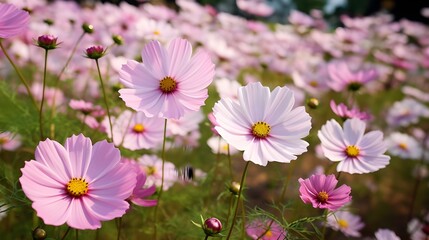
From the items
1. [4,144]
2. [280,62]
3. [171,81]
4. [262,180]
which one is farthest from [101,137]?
[280,62]

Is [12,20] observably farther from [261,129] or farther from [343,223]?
[343,223]

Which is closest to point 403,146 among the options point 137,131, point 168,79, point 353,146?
point 353,146

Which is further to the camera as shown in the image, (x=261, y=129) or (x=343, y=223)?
(x=343, y=223)

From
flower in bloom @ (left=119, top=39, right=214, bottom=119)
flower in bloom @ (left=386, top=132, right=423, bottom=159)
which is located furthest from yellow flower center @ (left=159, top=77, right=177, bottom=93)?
flower in bloom @ (left=386, top=132, right=423, bottom=159)

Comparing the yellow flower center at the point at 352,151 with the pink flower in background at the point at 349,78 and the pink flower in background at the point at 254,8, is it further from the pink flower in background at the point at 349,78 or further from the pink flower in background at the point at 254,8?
the pink flower in background at the point at 254,8

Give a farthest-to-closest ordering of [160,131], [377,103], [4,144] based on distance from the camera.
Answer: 1. [377,103]
2. [4,144]
3. [160,131]

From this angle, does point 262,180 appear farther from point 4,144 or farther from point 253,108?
point 253,108

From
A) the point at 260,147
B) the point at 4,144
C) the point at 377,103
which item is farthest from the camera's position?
the point at 377,103
